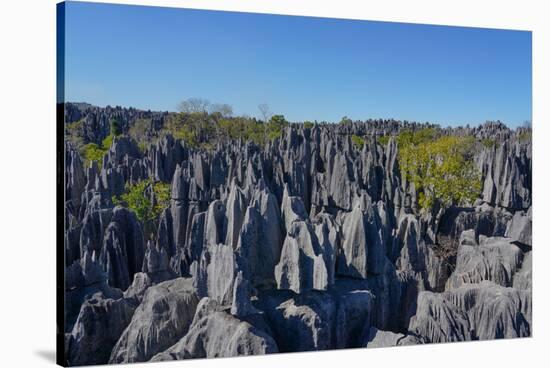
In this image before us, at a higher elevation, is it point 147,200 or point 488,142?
point 488,142

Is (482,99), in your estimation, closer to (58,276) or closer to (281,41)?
(281,41)

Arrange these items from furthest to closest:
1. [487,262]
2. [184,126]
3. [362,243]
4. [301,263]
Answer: [487,262], [362,243], [301,263], [184,126]

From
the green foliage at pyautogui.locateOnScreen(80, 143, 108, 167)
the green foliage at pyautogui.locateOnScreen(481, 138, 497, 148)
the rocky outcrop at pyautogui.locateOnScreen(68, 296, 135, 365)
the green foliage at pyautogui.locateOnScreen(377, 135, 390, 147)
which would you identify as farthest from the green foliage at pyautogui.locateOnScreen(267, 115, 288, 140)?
the green foliage at pyautogui.locateOnScreen(481, 138, 497, 148)

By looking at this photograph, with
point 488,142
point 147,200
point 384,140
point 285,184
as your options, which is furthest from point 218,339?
point 488,142

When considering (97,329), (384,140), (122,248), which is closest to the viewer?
(97,329)

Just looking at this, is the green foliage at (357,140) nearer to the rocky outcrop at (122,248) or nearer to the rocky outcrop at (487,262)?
the rocky outcrop at (487,262)

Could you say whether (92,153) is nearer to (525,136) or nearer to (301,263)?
(301,263)

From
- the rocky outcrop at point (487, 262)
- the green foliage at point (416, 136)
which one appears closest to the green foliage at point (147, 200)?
the green foliage at point (416, 136)

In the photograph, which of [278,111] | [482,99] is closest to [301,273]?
[278,111]
